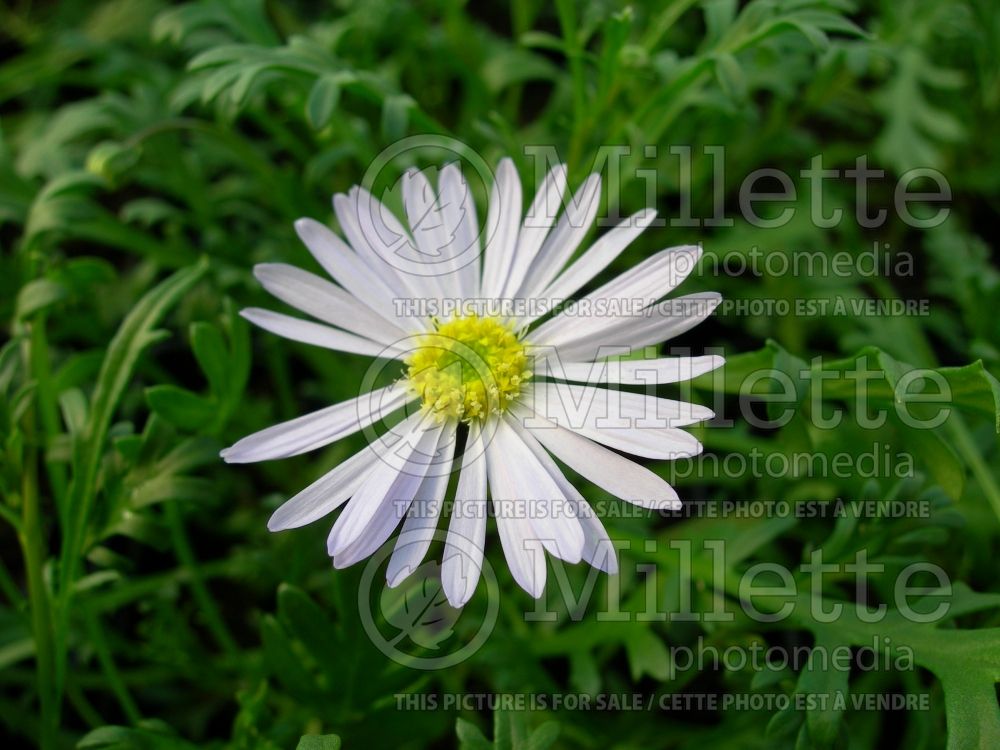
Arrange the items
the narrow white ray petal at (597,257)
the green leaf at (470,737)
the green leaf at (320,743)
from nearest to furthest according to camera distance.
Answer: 1. the green leaf at (320,743)
2. the green leaf at (470,737)
3. the narrow white ray petal at (597,257)

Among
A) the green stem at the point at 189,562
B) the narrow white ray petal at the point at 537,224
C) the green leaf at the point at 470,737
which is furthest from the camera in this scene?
the green stem at the point at 189,562

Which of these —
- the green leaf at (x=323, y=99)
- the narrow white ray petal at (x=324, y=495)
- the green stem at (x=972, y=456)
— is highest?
the green leaf at (x=323, y=99)

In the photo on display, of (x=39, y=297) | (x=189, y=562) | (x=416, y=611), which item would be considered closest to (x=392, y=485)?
(x=416, y=611)

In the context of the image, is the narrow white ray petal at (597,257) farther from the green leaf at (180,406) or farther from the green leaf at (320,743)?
the green leaf at (320,743)

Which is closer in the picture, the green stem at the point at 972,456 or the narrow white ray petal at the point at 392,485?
the narrow white ray petal at the point at 392,485

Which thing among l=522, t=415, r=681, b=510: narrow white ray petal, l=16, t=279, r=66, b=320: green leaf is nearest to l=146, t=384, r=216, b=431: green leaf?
l=16, t=279, r=66, b=320: green leaf

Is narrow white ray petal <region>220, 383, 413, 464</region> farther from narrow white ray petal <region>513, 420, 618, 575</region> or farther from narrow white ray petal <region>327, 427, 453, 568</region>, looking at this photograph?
narrow white ray petal <region>513, 420, 618, 575</region>

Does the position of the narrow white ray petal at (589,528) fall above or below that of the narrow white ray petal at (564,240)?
below

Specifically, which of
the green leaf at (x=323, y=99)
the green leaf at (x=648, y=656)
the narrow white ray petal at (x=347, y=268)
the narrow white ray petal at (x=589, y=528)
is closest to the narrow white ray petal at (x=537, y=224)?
the narrow white ray petal at (x=347, y=268)

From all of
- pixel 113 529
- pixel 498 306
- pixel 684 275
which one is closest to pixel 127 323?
pixel 113 529

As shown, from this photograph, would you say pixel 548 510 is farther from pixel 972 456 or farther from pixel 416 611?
pixel 972 456
